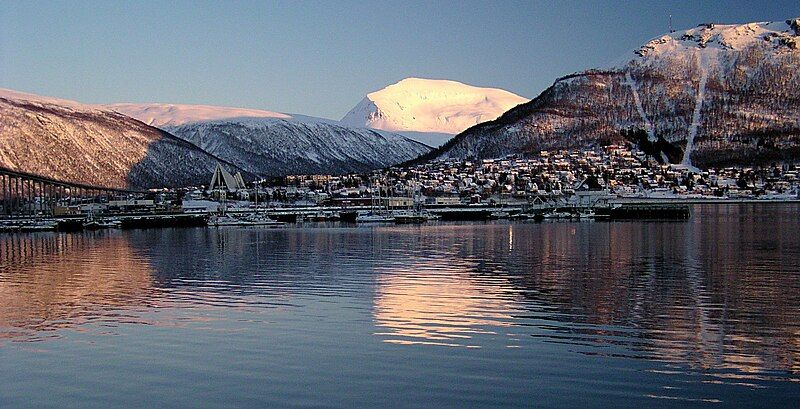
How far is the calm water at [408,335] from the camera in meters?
14.2

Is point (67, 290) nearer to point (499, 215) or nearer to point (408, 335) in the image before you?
point (408, 335)

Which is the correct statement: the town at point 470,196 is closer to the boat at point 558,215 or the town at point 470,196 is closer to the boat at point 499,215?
the boat at point 499,215

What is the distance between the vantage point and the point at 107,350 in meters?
18.1

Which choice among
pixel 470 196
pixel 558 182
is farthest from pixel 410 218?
pixel 558 182

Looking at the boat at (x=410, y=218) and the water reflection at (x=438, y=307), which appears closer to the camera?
the water reflection at (x=438, y=307)

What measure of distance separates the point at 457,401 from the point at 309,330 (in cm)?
718

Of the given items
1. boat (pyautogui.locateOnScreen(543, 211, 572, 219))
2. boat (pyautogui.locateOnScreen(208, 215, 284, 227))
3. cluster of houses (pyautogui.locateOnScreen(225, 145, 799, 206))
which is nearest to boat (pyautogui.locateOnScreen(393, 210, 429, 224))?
boat (pyautogui.locateOnScreen(208, 215, 284, 227))

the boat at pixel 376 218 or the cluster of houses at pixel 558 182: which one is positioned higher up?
the cluster of houses at pixel 558 182

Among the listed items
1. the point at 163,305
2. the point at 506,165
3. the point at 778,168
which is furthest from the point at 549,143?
the point at 163,305

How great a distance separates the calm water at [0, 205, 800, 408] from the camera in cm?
1420

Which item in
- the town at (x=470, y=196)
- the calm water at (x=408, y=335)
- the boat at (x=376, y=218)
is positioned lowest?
the calm water at (x=408, y=335)

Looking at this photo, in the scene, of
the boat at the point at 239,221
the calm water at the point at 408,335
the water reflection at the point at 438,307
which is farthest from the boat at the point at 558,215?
the water reflection at the point at 438,307

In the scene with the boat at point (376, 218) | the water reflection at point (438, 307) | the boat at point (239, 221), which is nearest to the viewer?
the water reflection at point (438, 307)

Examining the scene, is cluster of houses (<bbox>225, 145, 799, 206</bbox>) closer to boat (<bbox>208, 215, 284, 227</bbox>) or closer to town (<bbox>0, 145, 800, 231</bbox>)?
town (<bbox>0, 145, 800, 231</bbox>)
